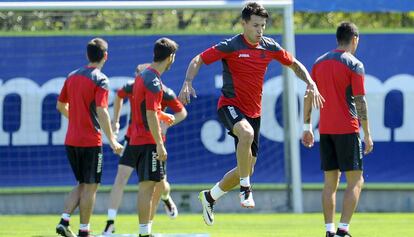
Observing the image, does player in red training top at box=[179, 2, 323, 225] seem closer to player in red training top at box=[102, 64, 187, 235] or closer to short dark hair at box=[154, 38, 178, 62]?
short dark hair at box=[154, 38, 178, 62]

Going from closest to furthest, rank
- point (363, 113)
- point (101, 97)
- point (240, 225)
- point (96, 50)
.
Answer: point (363, 113) → point (101, 97) → point (96, 50) → point (240, 225)

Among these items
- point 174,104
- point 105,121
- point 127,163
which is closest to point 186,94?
point 105,121

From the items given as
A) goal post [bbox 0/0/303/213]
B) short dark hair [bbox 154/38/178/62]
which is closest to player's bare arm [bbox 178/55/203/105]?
short dark hair [bbox 154/38/178/62]

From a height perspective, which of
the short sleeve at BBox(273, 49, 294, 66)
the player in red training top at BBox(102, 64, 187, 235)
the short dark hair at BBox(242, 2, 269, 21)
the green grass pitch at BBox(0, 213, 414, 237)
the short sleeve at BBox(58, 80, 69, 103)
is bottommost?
the green grass pitch at BBox(0, 213, 414, 237)

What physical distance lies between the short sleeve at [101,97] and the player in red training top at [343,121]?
2.44 metres

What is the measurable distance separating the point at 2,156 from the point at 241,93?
8.74 meters

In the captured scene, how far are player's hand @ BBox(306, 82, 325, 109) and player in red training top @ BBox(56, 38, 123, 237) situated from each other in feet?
8.50

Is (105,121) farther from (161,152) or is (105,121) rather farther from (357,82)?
(357,82)

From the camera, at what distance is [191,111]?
65.4 ft

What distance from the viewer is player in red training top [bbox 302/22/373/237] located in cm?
1183

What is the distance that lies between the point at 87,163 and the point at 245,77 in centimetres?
233

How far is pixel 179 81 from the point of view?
1970 centimetres

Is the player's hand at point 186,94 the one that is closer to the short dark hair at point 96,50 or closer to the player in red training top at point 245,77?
the player in red training top at point 245,77

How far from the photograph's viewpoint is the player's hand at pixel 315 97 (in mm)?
11418
